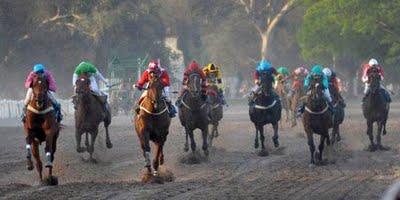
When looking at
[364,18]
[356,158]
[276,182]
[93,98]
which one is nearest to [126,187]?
[276,182]

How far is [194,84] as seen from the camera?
76.1 ft

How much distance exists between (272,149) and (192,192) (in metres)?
9.86

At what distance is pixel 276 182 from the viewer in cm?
1841

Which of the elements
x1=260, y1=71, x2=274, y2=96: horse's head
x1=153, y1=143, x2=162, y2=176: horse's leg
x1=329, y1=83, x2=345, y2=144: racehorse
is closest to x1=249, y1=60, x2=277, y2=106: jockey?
x1=260, y1=71, x2=274, y2=96: horse's head

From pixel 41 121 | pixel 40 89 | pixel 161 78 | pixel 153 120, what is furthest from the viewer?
pixel 153 120

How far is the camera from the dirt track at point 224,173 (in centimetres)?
1670

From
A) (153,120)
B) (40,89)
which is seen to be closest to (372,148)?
(153,120)

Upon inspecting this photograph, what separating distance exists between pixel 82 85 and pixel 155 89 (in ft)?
14.1

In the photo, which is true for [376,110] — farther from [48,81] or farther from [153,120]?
[48,81]

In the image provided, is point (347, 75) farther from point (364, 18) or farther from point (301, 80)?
point (301, 80)

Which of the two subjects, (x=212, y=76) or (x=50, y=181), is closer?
(x=50, y=181)

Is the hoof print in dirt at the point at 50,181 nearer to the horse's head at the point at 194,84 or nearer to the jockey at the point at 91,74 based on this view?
the jockey at the point at 91,74

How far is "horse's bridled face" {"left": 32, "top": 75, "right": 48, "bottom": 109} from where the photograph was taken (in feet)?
60.7

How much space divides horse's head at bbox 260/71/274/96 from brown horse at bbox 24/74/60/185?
7.15 meters
